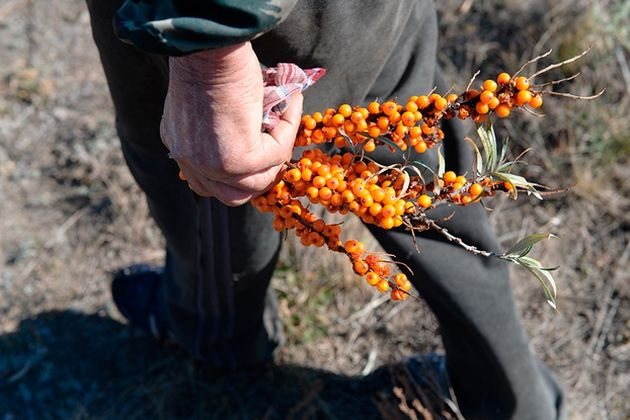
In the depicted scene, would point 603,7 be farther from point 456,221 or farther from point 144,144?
point 144,144

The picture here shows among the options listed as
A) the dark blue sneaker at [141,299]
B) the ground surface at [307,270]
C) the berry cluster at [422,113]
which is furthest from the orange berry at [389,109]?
the dark blue sneaker at [141,299]

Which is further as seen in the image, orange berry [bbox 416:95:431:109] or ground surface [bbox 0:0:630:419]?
ground surface [bbox 0:0:630:419]

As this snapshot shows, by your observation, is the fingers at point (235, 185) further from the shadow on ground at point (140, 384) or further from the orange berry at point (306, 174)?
the shadow on ground at point (140, 384)

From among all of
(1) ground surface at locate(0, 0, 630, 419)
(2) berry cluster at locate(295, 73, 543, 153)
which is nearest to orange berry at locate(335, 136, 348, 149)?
(2) berry cluster at locate(295, 73, 543, 153)

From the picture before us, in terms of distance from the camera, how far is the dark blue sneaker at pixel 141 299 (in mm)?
1990

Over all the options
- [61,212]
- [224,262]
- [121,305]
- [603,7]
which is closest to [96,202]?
[61,212]

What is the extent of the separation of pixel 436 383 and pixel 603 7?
1715 millimetres

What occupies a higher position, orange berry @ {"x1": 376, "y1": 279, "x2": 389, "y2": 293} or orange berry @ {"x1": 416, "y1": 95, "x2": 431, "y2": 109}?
orange berry @ {"x1": 416, "y1": 95, "x2": 431, "y2": 109}

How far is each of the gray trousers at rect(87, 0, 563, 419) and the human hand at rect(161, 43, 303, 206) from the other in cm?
15

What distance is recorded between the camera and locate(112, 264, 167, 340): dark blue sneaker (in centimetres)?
199

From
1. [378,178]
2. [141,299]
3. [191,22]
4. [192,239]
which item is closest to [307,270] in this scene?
[141,299]

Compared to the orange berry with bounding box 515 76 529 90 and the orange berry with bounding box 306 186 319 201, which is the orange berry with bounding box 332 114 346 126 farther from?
the orange berry with bounding box 515 76 529 90

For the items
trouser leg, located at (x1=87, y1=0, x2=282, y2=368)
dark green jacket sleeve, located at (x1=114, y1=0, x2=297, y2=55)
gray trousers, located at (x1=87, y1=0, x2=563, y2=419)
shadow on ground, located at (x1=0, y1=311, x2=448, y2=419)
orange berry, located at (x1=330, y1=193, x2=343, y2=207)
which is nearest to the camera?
dark green jacket sleeve, located at (x1=114, y1=0, x2=297, y2=55)

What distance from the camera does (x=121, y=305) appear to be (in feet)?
6.68
